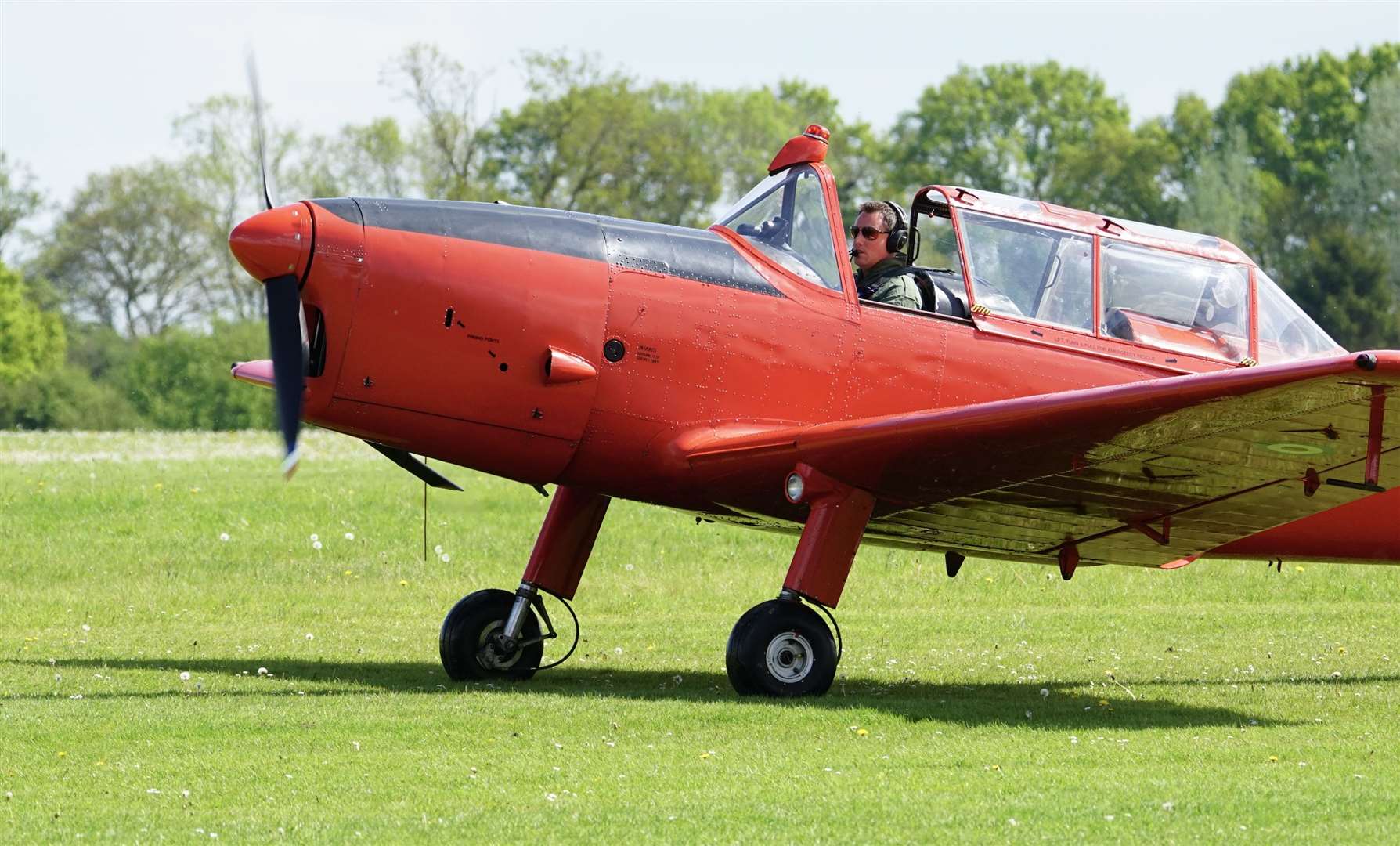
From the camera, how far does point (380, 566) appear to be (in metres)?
18.5

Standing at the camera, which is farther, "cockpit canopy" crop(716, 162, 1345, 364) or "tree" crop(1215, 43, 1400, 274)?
"tree" crop(1215, 43, 1400, 274)

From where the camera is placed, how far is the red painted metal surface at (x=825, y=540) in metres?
10.2

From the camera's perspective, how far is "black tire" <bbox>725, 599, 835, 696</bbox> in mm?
10094

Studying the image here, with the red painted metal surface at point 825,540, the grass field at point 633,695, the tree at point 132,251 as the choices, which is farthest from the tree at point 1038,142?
the red painted metal surface at point 825,540

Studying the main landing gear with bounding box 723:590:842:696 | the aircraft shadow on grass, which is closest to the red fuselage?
the main landing gear with bounding box 723:590:842:696

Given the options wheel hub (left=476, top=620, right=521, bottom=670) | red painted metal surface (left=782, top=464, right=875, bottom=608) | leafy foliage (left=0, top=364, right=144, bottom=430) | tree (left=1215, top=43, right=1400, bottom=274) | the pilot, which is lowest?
leafy foliage (left=0, top=364, right=144, bottom=430)

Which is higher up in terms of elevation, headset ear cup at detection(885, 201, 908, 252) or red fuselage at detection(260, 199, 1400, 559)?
headset ear cup at detection(885, 201, 908, 252)

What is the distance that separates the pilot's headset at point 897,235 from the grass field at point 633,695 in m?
2.94

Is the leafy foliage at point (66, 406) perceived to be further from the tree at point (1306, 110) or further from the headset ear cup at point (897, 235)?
the tree at point (1306, 110)

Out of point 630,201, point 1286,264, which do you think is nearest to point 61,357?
point 630,201

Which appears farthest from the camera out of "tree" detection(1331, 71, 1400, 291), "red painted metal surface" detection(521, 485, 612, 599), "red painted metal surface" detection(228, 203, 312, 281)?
"tree" detection(1331, 71, 1400, 291)

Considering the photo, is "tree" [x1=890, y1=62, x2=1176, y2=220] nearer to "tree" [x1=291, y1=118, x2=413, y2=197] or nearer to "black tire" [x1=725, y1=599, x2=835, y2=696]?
"tree" [x1=291, y1=118, x2=413, y2=197]

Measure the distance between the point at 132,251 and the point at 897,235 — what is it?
7841 centimetres

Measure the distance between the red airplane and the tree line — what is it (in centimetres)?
4745
